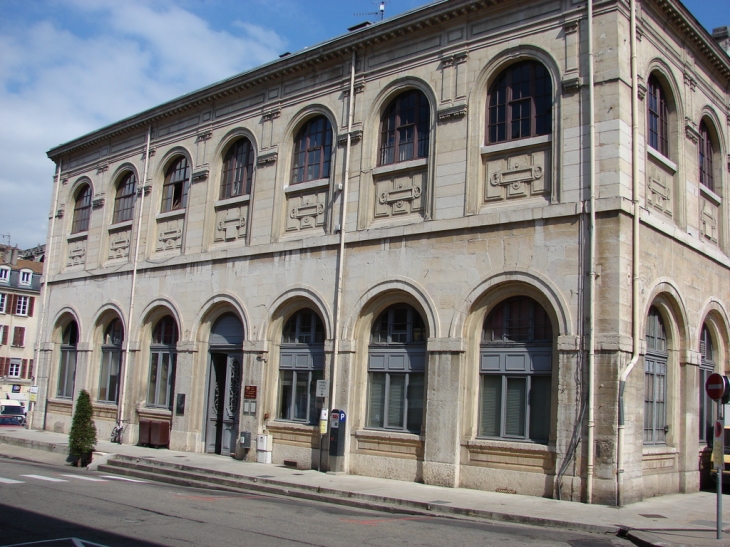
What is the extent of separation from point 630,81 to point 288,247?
9.18 metres

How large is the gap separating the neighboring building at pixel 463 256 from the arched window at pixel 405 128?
0.06m

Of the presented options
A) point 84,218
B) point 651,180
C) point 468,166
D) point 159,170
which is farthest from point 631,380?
point 84,218

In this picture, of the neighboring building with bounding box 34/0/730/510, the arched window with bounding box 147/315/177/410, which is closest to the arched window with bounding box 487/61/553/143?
the neighboring building with bounding box 34/0/730/510

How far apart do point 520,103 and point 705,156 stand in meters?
6.13

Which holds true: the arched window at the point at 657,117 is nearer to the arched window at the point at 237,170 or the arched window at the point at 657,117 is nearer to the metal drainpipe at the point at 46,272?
the arched window at the point at 237,170

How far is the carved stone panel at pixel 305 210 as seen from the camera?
65.2 feet

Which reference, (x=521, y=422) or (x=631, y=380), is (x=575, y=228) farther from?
(x=521, y=422)

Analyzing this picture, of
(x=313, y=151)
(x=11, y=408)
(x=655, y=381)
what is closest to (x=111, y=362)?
(x=313, y=151)

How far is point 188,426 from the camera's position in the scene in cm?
2175

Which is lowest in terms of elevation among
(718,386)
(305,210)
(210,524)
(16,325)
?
(210,524)

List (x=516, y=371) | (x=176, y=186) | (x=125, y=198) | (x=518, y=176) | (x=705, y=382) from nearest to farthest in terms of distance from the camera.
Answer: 1. (x=516, y=371)
2. (x=518, y=176)
3. (x=705, y=382)
4. (x=176, y=186)
5. (x=125, y=198)

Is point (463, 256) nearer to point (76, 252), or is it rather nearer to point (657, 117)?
point (657, 117)

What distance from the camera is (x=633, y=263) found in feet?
48.5

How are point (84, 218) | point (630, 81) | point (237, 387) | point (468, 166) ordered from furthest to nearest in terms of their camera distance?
point (84, 218), point (237, 387), point (468, 166), point (630, 81)
